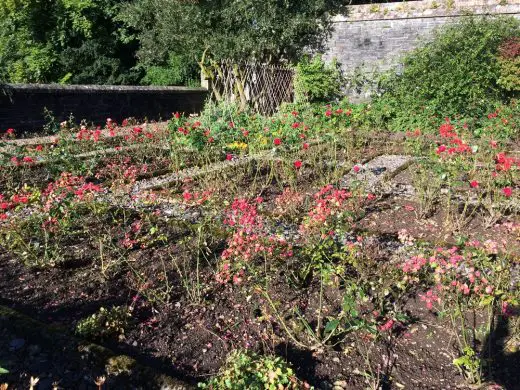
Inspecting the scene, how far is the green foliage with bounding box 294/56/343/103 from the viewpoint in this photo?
11469 mm

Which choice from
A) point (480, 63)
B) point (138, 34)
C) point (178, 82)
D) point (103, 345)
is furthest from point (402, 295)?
point (138, 34)

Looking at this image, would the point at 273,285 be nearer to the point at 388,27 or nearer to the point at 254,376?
the point at 254,376

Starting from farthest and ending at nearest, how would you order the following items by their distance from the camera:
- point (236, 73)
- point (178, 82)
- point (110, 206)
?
point (178, 82)
point (236, 73)
point (110, 206)

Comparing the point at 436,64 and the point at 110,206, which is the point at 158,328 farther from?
the point at 436,64

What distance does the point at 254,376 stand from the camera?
1.93 m

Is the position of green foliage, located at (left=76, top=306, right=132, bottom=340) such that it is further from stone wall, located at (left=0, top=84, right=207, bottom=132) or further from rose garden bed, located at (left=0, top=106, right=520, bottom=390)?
stone wall, located at (left=0, top=84, right=207, bottom=132)

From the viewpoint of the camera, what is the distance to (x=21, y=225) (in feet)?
12.1

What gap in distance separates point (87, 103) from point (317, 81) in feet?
17.8

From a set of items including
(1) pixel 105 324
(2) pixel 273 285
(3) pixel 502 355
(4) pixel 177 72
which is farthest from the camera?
(4) pixel 177 72

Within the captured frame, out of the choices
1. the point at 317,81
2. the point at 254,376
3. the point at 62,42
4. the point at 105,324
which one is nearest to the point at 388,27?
the point at 317,81

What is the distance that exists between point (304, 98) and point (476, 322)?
9.46 metres

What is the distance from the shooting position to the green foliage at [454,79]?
8.88 m

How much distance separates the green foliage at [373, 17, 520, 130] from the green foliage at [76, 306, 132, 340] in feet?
24.0

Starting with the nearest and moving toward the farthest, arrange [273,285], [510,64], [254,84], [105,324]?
[105,324] < [273,285] < [510,64] < [254,84]
